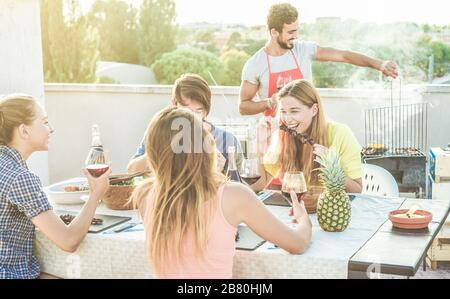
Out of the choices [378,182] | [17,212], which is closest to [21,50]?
[17,212]

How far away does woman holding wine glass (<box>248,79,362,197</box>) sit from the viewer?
111 inches

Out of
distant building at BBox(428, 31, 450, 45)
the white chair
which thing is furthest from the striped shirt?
distant building at BBox(428, 31, 450, 45)

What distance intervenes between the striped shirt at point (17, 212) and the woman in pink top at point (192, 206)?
0.51 meters

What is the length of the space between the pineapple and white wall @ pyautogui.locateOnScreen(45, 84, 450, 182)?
10.6ft

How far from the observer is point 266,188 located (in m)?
2.98

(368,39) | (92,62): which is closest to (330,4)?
(368,39)

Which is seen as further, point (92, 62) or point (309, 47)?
point (92, 62)

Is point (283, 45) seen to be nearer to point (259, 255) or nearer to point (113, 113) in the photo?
point (259, 255)

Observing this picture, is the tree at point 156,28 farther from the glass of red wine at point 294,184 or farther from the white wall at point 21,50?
the glass of red wine at point 294,184

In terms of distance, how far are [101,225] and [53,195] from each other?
0.50 m

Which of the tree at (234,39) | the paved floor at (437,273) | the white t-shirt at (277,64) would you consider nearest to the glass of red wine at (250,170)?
the white t-shirt at (277,64)

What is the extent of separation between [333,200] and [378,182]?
3.34 feet

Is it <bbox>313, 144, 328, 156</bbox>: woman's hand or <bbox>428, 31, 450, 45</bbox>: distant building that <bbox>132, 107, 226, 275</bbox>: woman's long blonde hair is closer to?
<bbox>313, 144, 328, 156</bbox>: woman's hand

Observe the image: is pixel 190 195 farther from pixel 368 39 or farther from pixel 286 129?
pixel 368 39
